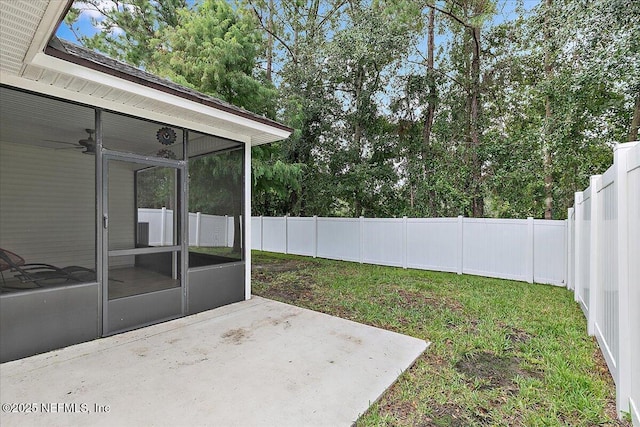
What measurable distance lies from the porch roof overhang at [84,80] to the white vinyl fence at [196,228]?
1.24 meters

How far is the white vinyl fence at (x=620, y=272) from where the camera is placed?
6.57 feet

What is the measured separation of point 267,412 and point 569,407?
226 centimetres

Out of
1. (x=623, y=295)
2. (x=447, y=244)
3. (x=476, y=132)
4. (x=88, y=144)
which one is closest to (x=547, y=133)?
(x=476, y=132)

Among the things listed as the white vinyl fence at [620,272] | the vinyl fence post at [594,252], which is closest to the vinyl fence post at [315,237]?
the vinyl fence post at [594,252]

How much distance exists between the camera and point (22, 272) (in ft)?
10.4

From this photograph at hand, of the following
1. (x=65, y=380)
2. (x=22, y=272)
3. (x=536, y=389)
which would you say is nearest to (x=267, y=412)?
(x=65, y=380)

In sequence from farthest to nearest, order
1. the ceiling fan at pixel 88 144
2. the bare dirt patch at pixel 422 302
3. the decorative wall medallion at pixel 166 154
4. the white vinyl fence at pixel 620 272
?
the bare dirt patch at pixel 422 302 → the decorative wall medallion at pixel 166 154 → the ceiling fan at pixel 88 144 → the white vinyl fence at pixel 620 272

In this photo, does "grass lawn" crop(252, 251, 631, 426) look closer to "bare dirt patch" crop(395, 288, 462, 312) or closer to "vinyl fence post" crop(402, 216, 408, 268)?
"bare dirt patch" crop(395, 288, 462, 312)

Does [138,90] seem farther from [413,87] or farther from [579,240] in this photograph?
[413,87]

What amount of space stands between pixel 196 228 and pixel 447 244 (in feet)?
19.2

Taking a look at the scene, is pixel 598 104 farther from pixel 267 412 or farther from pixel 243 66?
pixel 267 412

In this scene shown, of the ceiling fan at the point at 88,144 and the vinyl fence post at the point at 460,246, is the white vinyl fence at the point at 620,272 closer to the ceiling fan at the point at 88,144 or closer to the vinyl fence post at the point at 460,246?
the vinyl fence post at the point at 460,246

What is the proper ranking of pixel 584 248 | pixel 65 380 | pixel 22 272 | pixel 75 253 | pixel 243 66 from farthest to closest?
pixel 243 66 → pixel 584 248 → pixel 75 253 → pixel 22 272 → pixel 65 380

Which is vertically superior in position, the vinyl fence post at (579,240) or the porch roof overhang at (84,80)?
the porch roof overhang at (84,80)
